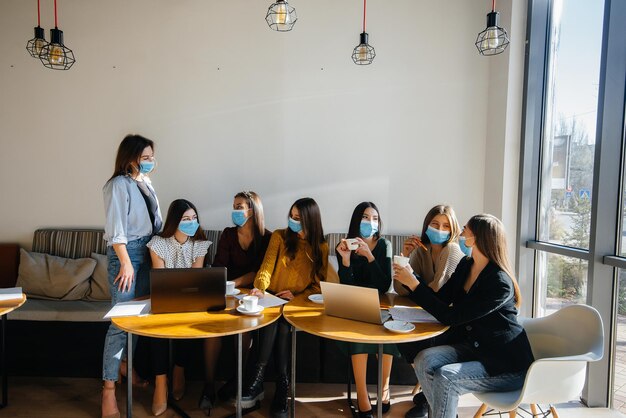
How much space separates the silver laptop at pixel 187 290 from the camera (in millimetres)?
1883

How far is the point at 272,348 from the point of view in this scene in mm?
2465

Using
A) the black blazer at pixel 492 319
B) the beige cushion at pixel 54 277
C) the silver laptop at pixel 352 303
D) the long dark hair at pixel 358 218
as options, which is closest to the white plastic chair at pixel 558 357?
the black blazer at pixel 492 319

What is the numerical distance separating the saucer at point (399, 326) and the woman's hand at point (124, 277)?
4.87 ft

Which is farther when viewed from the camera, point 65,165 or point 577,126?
point 65,165

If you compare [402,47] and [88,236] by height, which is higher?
[402,47]

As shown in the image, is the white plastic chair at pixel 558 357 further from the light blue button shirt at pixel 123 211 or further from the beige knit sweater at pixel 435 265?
the light blue button shirt at pixel 123 211

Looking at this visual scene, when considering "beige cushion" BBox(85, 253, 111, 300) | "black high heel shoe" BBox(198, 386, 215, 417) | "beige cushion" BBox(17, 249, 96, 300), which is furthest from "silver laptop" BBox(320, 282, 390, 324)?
"beige cushion" BBox(17, 249, 96, 300)

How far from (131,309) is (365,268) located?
1344 millimetres

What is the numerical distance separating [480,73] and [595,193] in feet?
5.06

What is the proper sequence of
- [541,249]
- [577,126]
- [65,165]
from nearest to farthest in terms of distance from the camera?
[577,126], [541,249], [65,165]

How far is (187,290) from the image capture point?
6.34ft

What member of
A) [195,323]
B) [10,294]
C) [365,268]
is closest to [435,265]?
[365,268]

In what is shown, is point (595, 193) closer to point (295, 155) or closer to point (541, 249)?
point (541, 249)

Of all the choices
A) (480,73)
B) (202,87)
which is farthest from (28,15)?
(480,73)
